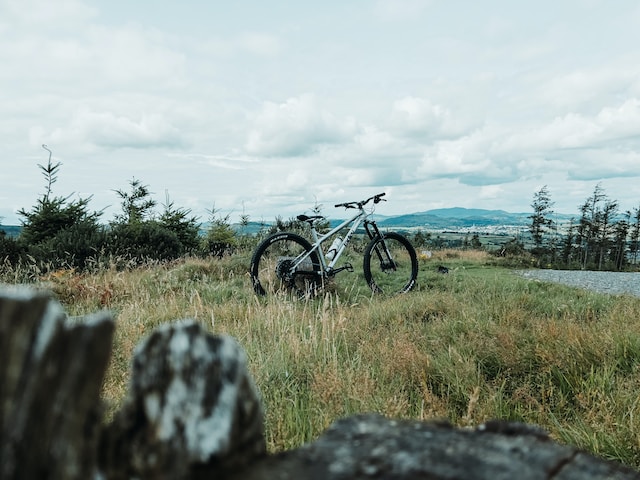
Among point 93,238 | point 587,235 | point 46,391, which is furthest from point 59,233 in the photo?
point 587,235

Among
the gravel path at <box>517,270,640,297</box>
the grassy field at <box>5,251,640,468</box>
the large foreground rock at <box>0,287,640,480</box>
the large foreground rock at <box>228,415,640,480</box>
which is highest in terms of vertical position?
the large foreground rock at <box>0,287,640,480</box>

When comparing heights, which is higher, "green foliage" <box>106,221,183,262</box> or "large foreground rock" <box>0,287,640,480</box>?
"large foreground rock" <box>0,287,640,480</box>

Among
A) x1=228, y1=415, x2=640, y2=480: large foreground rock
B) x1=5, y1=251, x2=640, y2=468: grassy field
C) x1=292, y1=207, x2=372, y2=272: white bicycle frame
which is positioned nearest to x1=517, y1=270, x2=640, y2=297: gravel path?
x1=5, y1=251, x2=640, y2=468: grassy field

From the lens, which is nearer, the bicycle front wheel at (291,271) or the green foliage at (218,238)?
the bicycle front wheel at (291,271)

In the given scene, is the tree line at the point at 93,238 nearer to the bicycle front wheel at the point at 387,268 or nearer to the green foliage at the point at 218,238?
the green foliage at the point at 218,238

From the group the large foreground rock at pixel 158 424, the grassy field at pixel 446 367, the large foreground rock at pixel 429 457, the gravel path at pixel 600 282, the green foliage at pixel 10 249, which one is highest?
the large foreground rock at pixel 158 424

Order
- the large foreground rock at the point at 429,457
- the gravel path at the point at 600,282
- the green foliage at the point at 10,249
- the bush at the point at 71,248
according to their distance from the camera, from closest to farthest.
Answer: the large foreground rock at the point at 429,457
the gravel path at the point at 600,282
the bush at the point at 71,248
the green foliage at the point at 10,249

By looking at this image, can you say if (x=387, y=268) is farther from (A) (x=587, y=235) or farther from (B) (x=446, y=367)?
(A) (x=587, y=235)

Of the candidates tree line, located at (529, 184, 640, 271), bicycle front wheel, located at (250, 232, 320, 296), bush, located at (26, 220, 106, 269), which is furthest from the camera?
tree line, located at (529, 184, 640, 271)

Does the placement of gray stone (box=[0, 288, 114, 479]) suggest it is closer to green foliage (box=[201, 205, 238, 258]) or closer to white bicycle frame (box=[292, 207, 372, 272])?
white bicycle frame (box=[292, 207, 372, 272])

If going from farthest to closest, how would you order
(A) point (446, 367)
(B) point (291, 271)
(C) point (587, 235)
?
(C) point (587, 235), (B) point (291, 271), (A) point (446, 367)

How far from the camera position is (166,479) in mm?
780

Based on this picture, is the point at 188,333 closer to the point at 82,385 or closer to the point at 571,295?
the point at 82,385

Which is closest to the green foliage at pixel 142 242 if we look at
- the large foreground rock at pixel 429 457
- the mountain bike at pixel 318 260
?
the mountain bike at pixel 318 260
